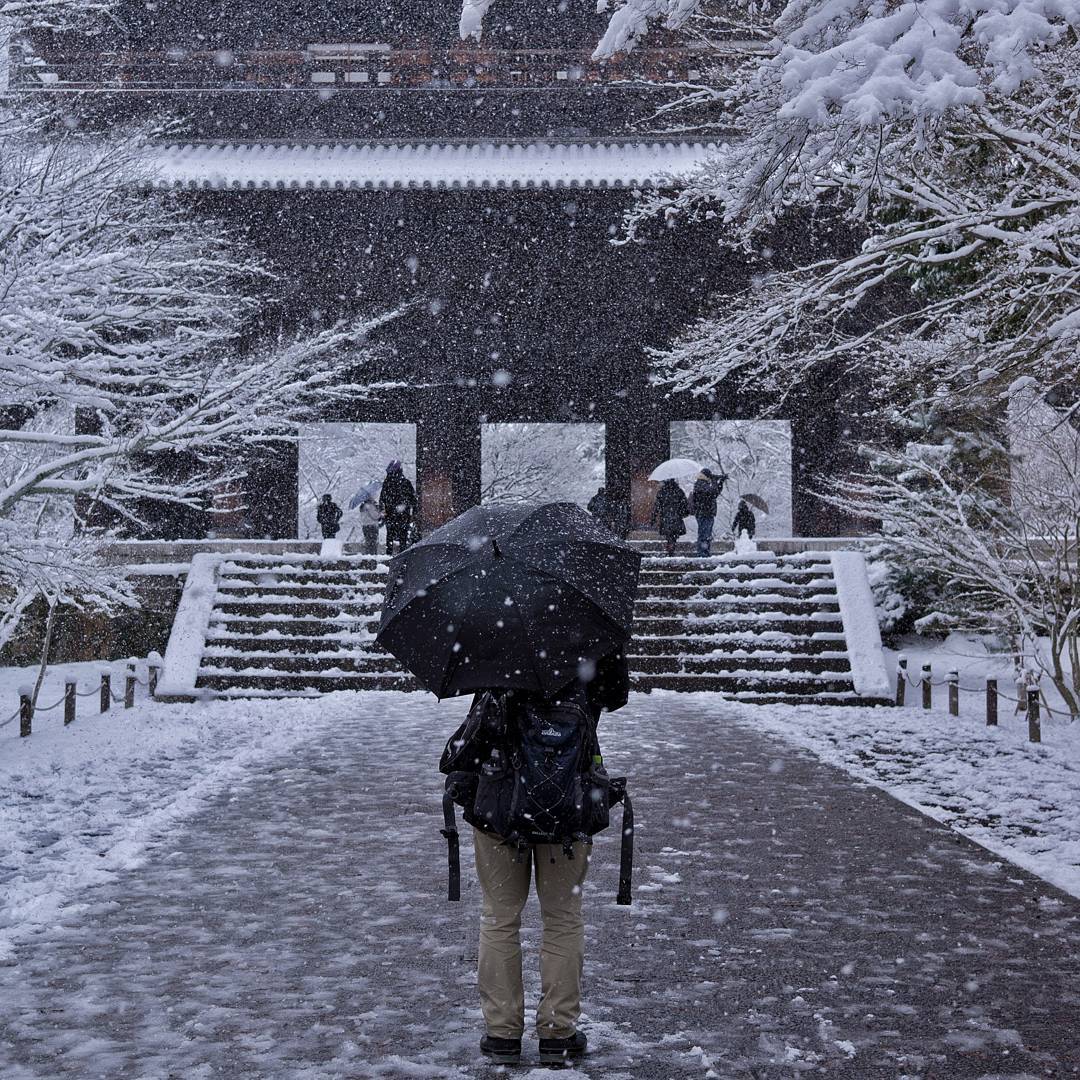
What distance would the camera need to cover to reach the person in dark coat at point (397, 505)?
1755cm

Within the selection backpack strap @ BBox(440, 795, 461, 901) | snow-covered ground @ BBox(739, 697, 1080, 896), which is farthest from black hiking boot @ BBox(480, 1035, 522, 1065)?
snow-covered ground @ BBox(739, 697, 1080, 896)

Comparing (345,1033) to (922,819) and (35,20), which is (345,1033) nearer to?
(922,819)

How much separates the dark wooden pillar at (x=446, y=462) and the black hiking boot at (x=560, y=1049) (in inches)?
675

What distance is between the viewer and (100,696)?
535 inches

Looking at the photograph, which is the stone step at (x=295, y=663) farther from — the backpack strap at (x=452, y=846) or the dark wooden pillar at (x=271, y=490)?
the backpack strap at (x=452, y=846)

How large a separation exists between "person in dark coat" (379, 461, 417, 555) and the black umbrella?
13887mm

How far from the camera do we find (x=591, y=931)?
5.08 m

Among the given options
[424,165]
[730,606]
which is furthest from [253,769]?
Result: [424,165]

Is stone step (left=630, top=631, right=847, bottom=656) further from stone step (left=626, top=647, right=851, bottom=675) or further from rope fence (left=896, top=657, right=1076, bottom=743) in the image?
rope fence (left=896, top=657, right=1076, bottom=743)

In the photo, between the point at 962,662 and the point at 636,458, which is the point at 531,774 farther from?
the point at 636,458

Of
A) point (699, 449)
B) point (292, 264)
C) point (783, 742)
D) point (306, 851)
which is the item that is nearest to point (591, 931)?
point (306, 851)

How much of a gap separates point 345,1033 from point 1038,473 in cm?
1078

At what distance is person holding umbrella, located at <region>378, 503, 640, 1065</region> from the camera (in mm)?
3459

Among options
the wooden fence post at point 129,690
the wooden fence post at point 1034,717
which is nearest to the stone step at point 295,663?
the wooden fence post at point 129,690
